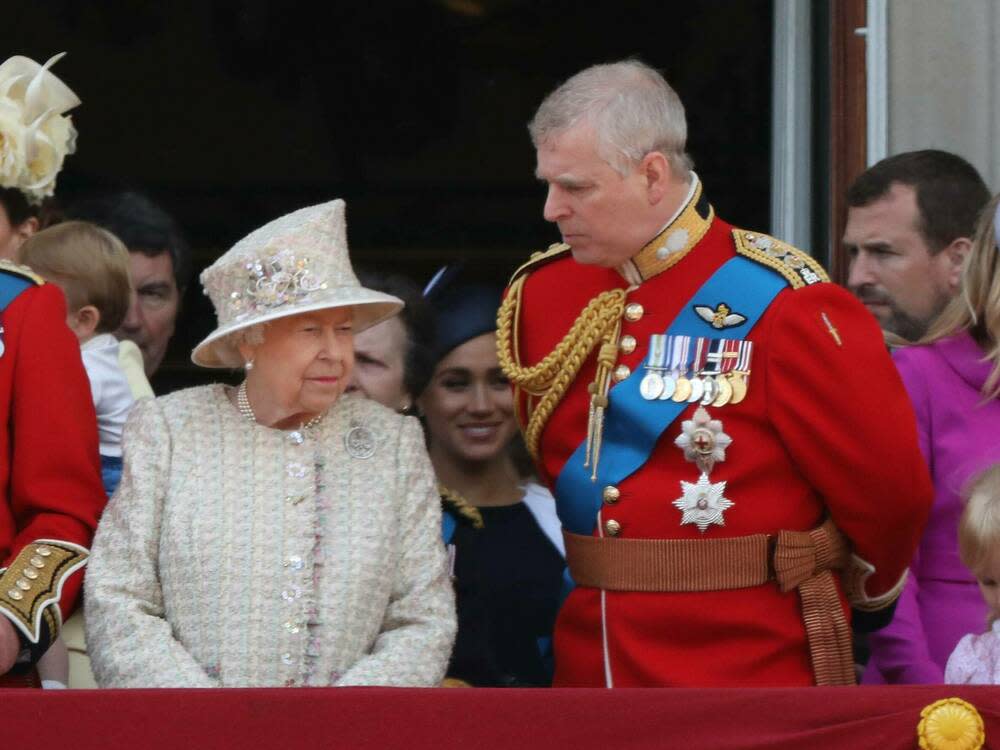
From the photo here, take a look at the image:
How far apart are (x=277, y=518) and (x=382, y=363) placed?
2.98 feet

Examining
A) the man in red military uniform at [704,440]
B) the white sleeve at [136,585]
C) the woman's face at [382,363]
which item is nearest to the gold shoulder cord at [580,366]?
the man in red military uniform at [704,440]

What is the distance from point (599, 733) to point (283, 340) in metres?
0.89

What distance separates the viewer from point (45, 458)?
3.48m

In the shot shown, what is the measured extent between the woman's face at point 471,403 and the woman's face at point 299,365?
891 mm

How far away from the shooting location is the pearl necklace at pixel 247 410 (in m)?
3.48

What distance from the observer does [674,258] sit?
11.8 feet

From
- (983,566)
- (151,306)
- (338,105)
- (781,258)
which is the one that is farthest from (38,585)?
(338,105)

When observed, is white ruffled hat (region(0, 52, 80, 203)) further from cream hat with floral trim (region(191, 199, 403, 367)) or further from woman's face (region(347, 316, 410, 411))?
woman's face (region(347, 316, 410, 411))

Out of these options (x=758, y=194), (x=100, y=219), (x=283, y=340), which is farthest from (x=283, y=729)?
(x=758, y=194)

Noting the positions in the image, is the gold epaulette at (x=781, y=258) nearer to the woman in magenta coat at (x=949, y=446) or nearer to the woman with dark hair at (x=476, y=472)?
the woman in magenta coat at (x=949, y=446)

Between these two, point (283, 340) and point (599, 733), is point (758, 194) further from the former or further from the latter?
point (599, 733)

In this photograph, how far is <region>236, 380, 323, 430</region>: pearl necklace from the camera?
3482 millimetres

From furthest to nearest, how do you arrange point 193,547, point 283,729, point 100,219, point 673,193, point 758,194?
point 758,194
point 100,219
point 673,193
point 193,547
point 283,729

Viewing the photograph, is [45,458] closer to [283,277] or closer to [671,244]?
[283,277]
